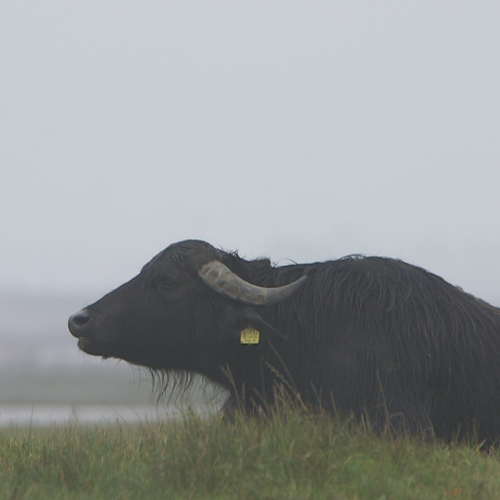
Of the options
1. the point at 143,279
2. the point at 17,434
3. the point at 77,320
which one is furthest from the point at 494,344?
the point at 17,434

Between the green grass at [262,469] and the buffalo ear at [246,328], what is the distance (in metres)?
1.37

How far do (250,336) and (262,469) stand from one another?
218 centimetres

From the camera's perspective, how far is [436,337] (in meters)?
6.46

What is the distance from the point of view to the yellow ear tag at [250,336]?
258 inches

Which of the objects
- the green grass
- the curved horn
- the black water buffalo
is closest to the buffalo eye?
the black water buffalo

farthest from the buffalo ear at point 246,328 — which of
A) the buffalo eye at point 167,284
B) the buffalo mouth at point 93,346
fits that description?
the buffalo mouth at point 93,346

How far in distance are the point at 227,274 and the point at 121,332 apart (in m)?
0.99

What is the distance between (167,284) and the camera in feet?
22.5

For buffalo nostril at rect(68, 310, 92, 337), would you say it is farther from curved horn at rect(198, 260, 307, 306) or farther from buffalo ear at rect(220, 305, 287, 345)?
buffalo ear at rect(220, 305, 287, 345)

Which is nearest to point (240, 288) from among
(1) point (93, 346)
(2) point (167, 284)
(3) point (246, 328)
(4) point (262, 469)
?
(3) point (246, 328)

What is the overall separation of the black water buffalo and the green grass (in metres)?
1.05

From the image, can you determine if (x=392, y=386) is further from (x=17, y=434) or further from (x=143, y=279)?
(x=17, y=434)

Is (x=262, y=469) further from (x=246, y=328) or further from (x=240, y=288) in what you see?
(x=240, y=288)

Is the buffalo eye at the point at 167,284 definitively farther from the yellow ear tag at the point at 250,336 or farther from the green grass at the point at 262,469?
the green grass at the point at 262,469
